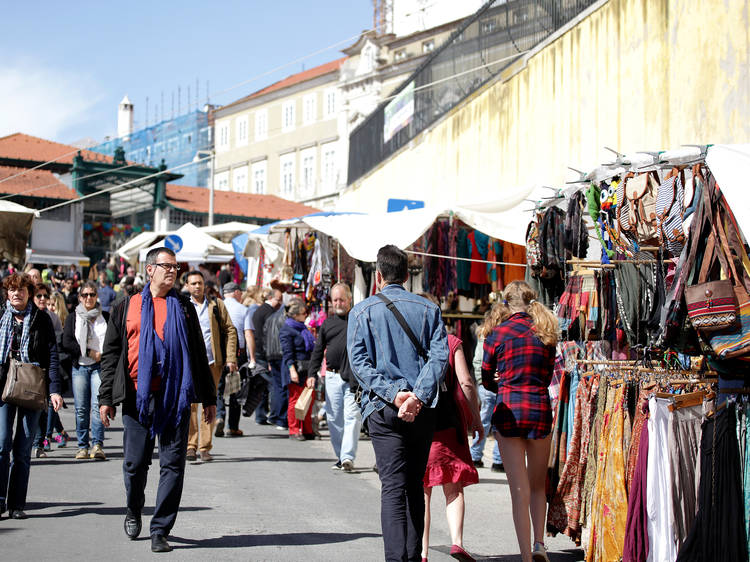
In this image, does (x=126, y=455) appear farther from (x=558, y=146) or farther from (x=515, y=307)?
(x=558, y=146)

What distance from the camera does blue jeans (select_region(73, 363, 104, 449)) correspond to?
432 inches

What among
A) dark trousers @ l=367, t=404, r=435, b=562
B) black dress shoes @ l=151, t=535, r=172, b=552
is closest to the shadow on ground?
black dress shoes @ l=151, t=535, r=172, b=552

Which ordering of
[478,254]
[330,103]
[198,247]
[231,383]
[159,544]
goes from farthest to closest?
[330,103] → [198,247] → [478,254] → [231,383] → [159,544]

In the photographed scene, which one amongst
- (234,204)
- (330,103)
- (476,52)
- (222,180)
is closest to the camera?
(476,52)

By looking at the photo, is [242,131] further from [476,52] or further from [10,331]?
[10,331]

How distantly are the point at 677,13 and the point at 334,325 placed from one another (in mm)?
5461

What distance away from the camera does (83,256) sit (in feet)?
149

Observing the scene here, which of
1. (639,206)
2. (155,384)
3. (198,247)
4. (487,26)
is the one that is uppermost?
(487,26)

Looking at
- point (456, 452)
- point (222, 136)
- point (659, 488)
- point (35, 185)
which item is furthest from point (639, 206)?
point (222, 136)

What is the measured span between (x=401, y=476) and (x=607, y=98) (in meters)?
8.71

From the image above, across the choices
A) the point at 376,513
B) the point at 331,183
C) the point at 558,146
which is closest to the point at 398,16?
the point at 331,183

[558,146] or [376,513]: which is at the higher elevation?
[558,146]

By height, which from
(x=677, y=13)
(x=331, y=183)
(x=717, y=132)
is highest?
(x=331, y=183)

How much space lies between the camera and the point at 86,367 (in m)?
11.1
